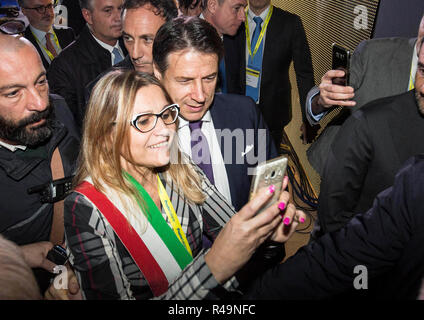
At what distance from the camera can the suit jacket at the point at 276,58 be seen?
354 cm

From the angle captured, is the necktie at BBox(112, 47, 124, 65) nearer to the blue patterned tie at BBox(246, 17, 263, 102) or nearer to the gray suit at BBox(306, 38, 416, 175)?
the blue patterned tie at BBox(246, 17, 263, 102)

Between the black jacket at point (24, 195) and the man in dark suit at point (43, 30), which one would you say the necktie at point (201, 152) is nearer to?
the black jacket at point (24, 195)

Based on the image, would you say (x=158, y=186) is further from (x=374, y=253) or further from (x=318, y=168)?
(x=318, y=168)

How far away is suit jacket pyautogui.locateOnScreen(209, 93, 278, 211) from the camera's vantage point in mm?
2072

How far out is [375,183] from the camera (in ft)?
6.04

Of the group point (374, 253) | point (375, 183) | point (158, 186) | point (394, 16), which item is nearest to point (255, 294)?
point (374, 253)

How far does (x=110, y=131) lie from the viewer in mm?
1501

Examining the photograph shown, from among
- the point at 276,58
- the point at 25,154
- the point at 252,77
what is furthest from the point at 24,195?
the point at 276,58

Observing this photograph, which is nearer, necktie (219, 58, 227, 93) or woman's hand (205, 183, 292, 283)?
woman's hand (205, 183, 292, 283)

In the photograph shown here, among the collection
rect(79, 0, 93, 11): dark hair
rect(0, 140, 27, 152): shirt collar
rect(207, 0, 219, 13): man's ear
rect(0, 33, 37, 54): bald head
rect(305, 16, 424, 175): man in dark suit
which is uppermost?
rect(79, 0, 93, 11): dark hair

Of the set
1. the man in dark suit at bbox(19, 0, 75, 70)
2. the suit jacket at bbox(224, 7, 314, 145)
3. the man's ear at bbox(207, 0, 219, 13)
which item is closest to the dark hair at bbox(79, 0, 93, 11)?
the man in dark suit at bbox(19, 0, 75, 70)

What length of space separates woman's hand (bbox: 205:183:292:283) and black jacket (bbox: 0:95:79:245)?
3.86ft
